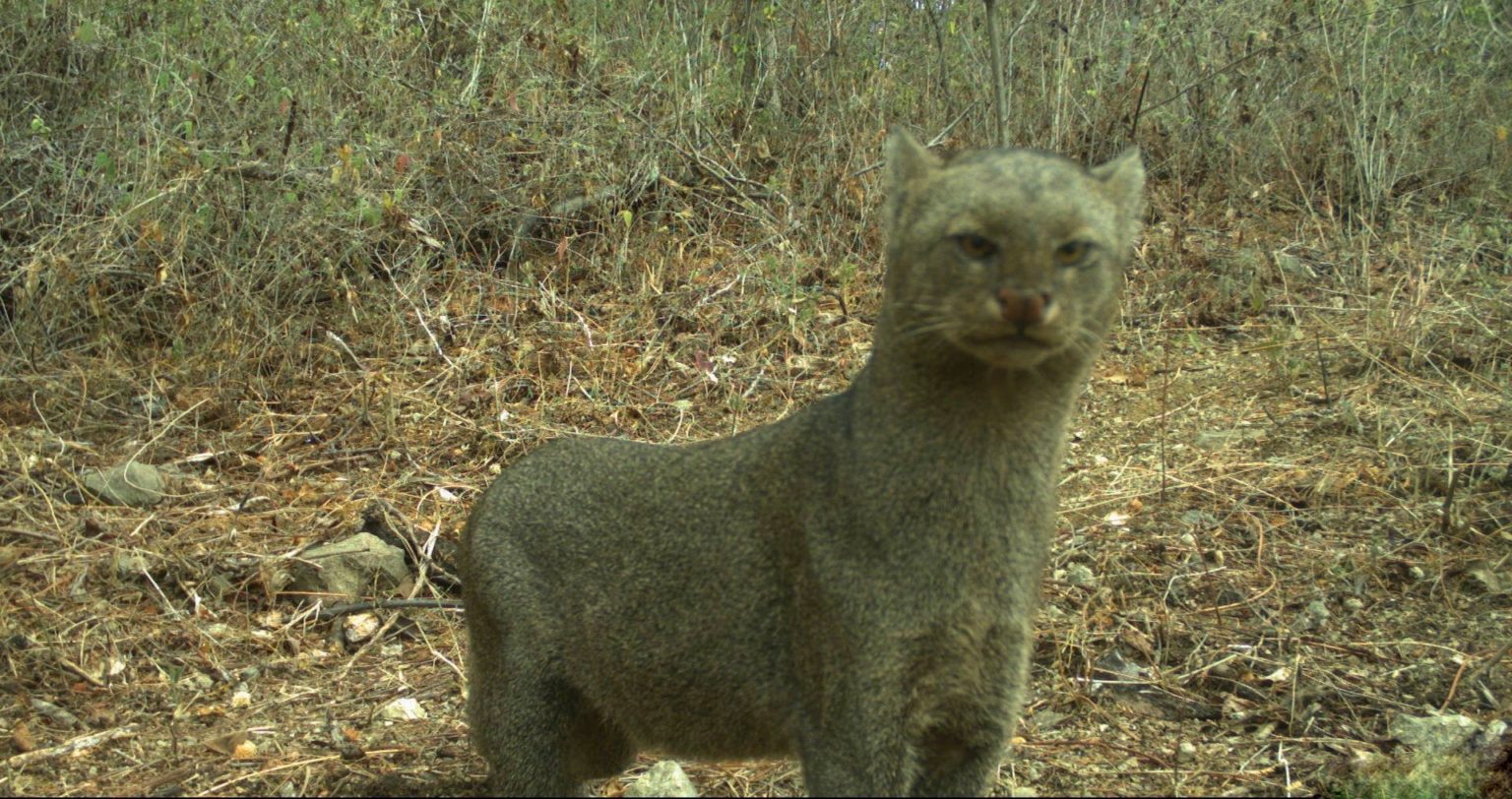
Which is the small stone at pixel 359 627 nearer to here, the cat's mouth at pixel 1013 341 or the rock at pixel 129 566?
the rock at pixel 129 566

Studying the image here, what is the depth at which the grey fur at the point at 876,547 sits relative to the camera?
2.86m

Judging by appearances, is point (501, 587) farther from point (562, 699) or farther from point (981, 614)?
point (981, 614)

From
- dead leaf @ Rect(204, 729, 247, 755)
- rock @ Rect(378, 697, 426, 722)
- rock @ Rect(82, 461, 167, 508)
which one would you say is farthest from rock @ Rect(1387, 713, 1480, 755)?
rock @ Rect(82, 461, 167, 508)

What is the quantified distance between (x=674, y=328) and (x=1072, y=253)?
4445 millimetres

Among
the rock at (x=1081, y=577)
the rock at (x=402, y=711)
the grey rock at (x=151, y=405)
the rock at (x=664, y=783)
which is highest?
the rock at (x=664, y=783)

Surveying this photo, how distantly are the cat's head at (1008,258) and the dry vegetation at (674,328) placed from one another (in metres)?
1.94

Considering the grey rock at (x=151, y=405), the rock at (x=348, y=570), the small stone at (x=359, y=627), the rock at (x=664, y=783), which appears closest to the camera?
the rock at (x=664, y=783)

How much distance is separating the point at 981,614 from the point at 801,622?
16.0 inches

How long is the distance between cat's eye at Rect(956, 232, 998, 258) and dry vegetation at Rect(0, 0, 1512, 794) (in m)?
2.09

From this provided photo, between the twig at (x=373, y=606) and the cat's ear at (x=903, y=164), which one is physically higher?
the cat's ear at (x=903, y=164)

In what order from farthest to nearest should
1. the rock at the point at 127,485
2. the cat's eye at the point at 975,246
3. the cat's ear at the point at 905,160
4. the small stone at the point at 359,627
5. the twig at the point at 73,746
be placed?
the rock at the point at 127,485 → the small stone at the point at 359,627 → the twig at the point at 73,746 → the cat's ear at the point at 905,160 → the cat's eye at the point at 975,246

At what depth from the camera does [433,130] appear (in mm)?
7555

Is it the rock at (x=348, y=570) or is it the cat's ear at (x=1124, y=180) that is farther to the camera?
the rock at (x=348, y=570)

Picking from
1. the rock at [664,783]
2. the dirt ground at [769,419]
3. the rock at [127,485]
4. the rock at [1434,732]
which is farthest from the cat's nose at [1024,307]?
the rock at [127,485]
